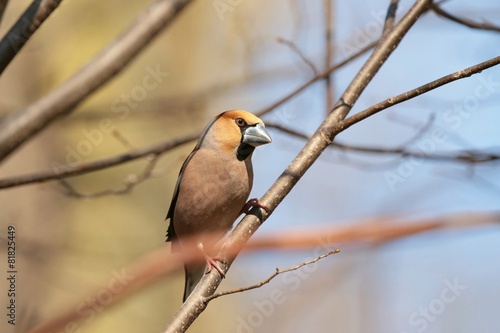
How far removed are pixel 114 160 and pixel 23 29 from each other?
1072mm

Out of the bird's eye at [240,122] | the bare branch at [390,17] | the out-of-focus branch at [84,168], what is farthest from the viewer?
the bird's eye at [240,122]

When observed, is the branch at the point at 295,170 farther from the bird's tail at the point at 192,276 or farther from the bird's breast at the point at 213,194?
the bird's tail at the point at 192,276

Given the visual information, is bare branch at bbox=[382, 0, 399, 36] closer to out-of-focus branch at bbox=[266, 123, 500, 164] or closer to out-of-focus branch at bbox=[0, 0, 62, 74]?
out-of-focus branch at bbox=[266, 123, 500, 164]

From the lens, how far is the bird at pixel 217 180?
14.5 ft

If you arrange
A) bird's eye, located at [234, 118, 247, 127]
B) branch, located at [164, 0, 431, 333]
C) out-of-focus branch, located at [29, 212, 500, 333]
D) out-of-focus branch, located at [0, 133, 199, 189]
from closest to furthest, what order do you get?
out-of-focus branch, located at [29, 212, 500, 333]
branch, located at [164, 0, 431, 333]
out-of-focus branch, located at [0, 133, 199, 189]
bird's eye, located at [234, 118, 247, 127]

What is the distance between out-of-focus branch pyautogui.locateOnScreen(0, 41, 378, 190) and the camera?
12.3 feet

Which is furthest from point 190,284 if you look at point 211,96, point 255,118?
point 211,96

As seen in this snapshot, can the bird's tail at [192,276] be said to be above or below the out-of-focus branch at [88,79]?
below

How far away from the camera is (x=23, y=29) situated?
336 cm

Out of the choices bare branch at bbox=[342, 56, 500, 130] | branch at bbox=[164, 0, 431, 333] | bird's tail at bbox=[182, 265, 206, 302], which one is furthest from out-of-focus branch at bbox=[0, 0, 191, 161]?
bare branch at bbox=[342, 56, 500, 130]

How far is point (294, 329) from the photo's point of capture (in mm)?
7840

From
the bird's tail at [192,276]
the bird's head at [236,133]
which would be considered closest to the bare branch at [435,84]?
the bird's head at [236,133]

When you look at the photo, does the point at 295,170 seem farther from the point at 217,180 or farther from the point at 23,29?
the point at 23,29

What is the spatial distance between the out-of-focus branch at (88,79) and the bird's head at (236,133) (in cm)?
84
